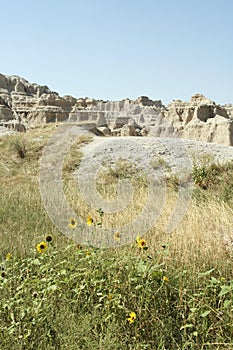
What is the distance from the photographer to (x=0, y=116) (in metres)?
33.2

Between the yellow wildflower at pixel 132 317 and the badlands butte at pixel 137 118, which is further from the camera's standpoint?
the badlands butte at pixel 137 118

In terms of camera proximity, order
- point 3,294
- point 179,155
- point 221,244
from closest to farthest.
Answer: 1. point 3,294
2. point 221,244
3. point 179,155

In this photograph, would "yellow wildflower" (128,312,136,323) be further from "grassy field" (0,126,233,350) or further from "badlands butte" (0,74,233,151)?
"badlands butte" (0,74,233,151)

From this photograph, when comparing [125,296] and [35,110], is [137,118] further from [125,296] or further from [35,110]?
[125,296]

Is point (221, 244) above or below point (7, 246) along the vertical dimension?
above

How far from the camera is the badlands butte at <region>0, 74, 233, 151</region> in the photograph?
2297cm

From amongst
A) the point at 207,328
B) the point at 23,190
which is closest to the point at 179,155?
the point at 23,190

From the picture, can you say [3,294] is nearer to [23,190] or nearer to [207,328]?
[207,328]

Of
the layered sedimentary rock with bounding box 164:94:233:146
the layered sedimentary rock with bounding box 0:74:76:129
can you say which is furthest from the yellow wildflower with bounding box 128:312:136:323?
the layered sedimentary rock with bounding box 164:94:233:146

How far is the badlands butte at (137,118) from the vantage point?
23.0 metres

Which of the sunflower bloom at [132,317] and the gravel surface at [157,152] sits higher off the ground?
the sunflower bloom at [132,317]

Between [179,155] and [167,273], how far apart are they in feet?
23.4

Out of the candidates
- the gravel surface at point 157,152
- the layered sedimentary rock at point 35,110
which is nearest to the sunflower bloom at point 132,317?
the gravel surface at point 157,152

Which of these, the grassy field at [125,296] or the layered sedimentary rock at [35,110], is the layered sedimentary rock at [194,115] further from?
the grassy field at [125,296]
